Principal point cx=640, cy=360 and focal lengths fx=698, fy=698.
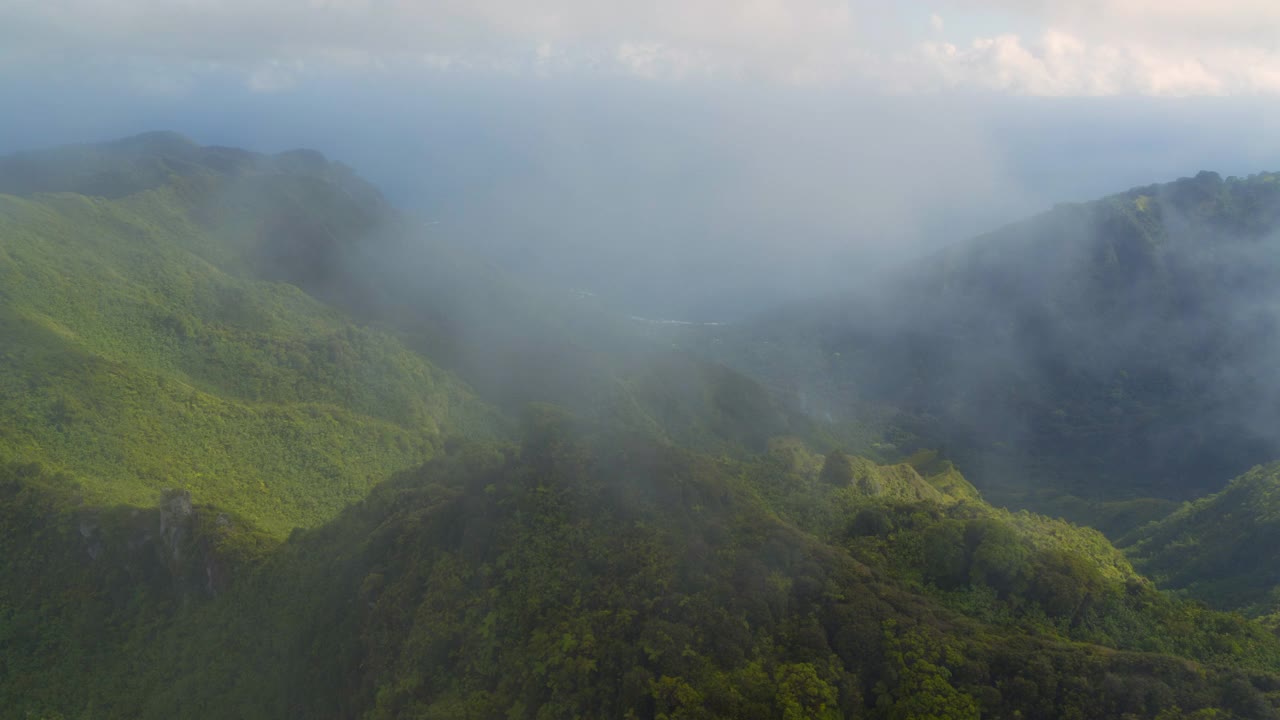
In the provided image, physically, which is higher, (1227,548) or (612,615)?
(612,615)

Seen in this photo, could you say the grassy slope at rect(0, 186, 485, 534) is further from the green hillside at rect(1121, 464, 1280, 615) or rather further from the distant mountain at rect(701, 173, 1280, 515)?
the distant mountain at rect(701, 173, 1280, 515)

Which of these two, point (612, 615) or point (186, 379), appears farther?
point (186, 379)

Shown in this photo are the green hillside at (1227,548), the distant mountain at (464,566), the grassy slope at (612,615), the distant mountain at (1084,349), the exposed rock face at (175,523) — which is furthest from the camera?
the distant mountain at (1084,349)

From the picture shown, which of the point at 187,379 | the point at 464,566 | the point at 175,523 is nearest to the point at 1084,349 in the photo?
the point at 464,566

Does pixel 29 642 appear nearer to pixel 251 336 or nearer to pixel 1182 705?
pixel 251 336

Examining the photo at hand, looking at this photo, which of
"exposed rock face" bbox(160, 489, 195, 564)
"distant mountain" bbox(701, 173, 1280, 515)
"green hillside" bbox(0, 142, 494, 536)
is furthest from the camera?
"distant mountain" bbox(701, 173, 1280, 515)

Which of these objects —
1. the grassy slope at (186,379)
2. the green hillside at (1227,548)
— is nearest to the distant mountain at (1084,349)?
the green hillside at (1227,548)

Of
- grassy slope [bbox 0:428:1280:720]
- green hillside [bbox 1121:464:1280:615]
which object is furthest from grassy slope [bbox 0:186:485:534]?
green hillside [bbox 1121:464:1280:615]

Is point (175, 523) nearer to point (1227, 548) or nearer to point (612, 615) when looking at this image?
point (612, 615)

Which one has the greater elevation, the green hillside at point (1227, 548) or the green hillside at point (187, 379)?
the green hillside at point (187, 379)

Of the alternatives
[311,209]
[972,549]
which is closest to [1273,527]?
[972,549]

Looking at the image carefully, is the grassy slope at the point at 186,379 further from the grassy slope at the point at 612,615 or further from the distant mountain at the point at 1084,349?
the distant mountain at the point at 1084,349
